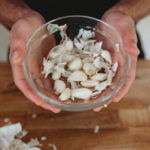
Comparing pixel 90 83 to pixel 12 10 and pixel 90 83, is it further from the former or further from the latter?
pixel 12 10

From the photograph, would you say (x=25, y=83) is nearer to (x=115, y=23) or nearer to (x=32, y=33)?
(x=32, y=33)

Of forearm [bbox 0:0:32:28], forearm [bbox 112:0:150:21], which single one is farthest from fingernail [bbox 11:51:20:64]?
forearm [bbox 112:0:150:21]

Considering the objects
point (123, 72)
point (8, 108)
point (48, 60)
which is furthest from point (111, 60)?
point (8, 108)

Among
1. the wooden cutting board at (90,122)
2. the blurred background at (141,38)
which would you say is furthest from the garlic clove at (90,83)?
the blurred background at (141,38)

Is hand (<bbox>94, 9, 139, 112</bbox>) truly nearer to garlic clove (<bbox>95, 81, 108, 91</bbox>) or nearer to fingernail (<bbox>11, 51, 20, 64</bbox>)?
garlic clove (<bbox>95, 81, 108, 91</bbox>)

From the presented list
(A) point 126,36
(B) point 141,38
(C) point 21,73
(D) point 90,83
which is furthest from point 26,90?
Answer: (B) point 141,38

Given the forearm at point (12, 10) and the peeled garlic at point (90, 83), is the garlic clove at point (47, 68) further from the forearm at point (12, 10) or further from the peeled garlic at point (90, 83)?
the forearm at point (12, 10)
